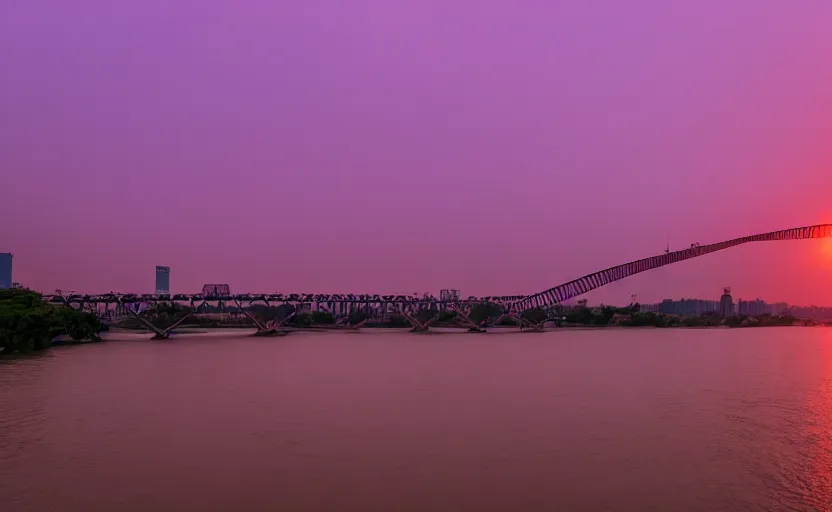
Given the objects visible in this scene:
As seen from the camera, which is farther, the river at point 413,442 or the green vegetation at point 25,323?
the green vegetation at point 25,323

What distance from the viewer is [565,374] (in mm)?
44969

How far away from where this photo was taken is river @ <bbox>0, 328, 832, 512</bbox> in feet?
47.7

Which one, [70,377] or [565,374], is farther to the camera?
[565,374]

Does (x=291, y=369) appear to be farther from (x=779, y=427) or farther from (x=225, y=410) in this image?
(x=779, y=427)

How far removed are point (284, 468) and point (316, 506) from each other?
3550 mm

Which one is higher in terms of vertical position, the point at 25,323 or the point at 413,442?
the point at 25,323

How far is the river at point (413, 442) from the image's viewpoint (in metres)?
14.5

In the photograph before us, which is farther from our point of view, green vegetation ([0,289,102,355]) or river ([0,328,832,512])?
green vegetation ([0,289,102,355])

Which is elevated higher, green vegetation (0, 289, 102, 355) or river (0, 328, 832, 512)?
green vegetation (0, 289, 102, 355)

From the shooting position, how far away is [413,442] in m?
20.6

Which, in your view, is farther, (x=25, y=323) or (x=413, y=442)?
(x=25, y=323)

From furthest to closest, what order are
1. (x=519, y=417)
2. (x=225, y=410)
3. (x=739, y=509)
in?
(x=225, y=410) → (x=519, y=417) → (x=739, y=509)

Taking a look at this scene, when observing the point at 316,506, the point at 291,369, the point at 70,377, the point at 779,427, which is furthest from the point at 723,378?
the point at 70,377

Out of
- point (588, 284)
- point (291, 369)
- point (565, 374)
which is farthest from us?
point (588, 284)
